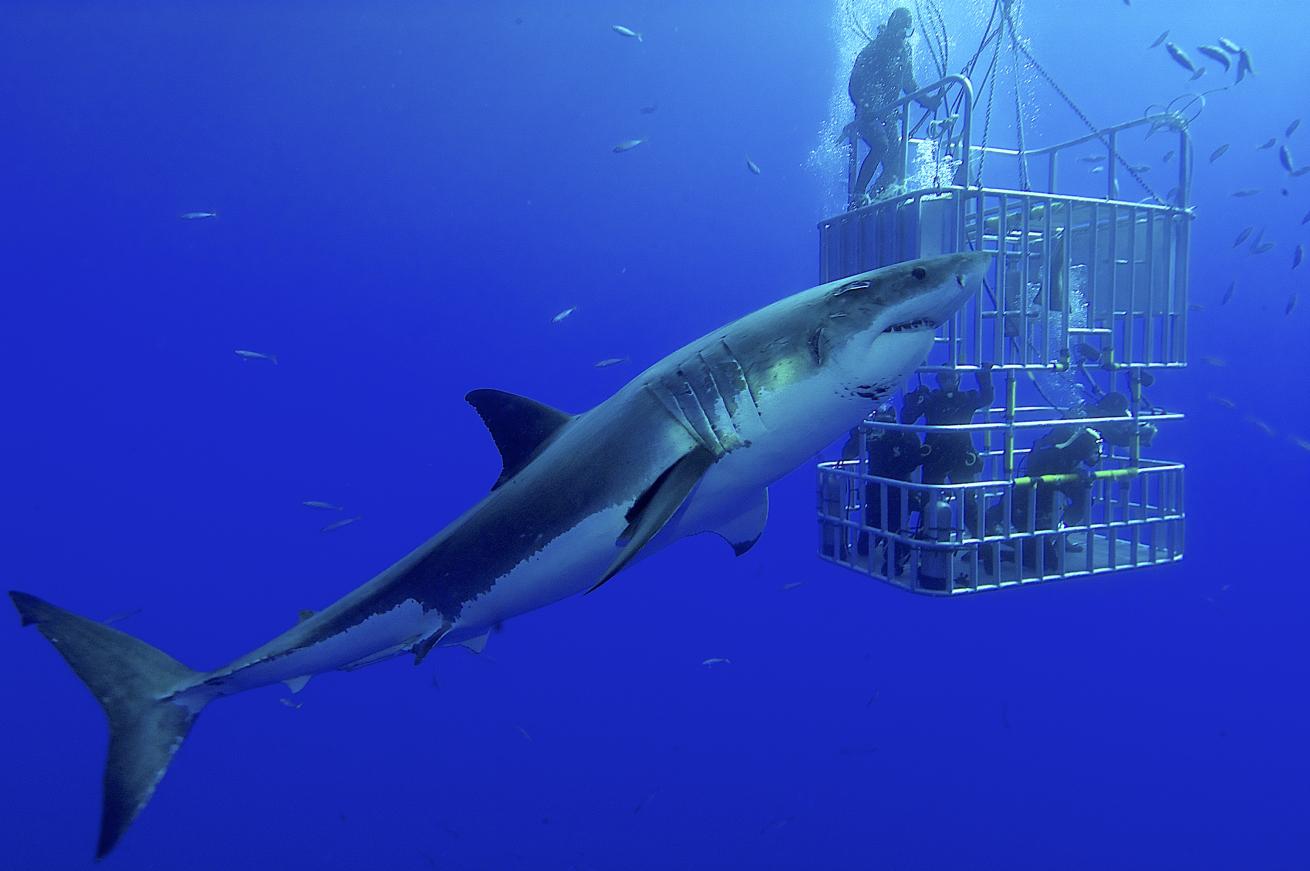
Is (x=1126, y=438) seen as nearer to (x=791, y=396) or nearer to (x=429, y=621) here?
(x=791, y=396)

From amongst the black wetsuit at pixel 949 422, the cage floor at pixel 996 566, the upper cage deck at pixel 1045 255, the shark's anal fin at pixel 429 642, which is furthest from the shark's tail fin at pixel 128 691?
the upper cage deck at pixel 1045 255

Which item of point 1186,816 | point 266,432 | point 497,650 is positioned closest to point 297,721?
point 497,650

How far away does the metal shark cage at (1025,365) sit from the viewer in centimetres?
428

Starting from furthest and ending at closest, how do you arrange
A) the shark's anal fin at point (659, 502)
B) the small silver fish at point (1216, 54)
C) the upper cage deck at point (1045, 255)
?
the small silver fish at point (1216, 54) < the upper cage deck at point (1045, 255) < the shark's anal fin at point (659, 502)

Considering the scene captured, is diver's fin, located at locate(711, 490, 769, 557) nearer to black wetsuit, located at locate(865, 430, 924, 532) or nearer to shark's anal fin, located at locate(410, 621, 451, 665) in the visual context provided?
shark's anal fin, located at locate(410, 621, 451, 665)

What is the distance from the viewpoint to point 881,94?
5957 mm

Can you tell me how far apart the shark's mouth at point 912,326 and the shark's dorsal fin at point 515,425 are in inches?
56.0

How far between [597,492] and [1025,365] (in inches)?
132

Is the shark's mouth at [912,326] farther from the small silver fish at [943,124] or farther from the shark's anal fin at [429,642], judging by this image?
the small silver fish at [943,124]

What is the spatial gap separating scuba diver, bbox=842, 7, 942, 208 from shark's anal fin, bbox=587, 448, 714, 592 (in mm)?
4371

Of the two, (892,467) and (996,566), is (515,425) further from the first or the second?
(996,566)

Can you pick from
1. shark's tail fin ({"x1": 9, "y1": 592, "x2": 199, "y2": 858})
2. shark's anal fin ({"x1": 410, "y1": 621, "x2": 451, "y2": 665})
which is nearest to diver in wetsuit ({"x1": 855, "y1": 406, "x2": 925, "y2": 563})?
shark's anal fin ({"x1": 410, "y1": 621, "x2": 451, "y2": 665})

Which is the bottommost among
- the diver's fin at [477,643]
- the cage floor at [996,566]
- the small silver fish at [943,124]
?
the cage floor at [996,566]

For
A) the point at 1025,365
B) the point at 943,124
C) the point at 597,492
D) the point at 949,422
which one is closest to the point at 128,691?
the point at 597,492
